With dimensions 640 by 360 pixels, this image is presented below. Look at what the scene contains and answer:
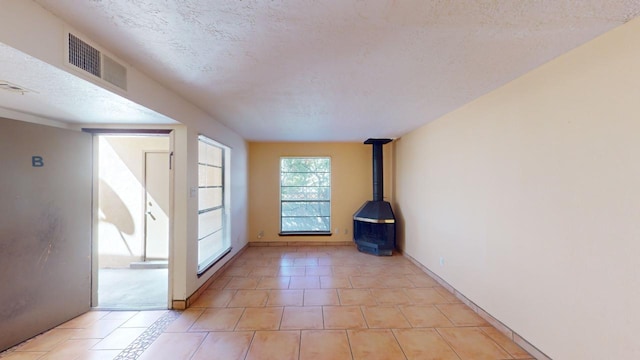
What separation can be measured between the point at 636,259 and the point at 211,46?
277cm

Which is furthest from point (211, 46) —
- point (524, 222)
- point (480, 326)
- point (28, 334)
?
point (480, 326)

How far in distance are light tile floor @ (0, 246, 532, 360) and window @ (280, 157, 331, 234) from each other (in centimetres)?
219

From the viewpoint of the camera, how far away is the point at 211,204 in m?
3.87

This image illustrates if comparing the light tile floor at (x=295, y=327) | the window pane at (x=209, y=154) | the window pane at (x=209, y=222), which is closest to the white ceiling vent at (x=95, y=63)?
the window pane at (x=209, y=154)

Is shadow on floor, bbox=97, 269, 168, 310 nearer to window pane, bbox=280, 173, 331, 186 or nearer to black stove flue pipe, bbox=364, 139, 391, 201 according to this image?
window pane, bbox=280, 173, 331, 186

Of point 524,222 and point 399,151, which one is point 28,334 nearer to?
point 524,222

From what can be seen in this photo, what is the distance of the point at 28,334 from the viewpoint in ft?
7.19

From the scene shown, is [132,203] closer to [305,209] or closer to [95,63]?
[305,209]

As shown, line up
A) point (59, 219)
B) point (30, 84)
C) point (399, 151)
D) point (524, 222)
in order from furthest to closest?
point (399, 151)
point (59, 219)
point (524, 222)
point (30, 84)

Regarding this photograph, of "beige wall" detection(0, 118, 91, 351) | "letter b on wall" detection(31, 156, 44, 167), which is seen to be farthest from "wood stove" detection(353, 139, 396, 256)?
"letter b on wall" detection(31, 156, 44, 167)

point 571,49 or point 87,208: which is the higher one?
point 571,49

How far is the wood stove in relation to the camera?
482 centimetres

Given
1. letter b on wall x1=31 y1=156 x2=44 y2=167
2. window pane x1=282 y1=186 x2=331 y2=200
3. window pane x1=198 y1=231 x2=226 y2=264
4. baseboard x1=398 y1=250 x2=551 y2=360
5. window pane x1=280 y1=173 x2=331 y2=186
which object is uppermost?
letter b on wall x1=31 y1=156 x2=44 y2=167

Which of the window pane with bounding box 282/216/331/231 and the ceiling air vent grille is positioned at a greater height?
the ceiling air vent grille
